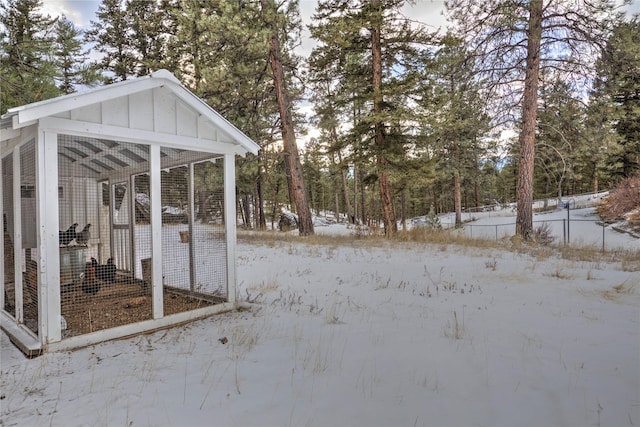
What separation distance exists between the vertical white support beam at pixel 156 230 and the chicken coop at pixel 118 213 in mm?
11

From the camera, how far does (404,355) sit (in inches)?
126

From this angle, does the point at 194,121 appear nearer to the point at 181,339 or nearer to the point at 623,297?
the point at 181,339

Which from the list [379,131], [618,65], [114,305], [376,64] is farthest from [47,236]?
[618,65]

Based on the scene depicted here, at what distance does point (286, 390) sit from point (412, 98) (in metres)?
10.3

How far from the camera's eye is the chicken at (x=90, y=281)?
15.9 feet

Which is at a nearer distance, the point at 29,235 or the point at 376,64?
the point at 29,235

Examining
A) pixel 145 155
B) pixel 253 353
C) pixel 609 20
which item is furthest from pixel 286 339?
pixel 609 20

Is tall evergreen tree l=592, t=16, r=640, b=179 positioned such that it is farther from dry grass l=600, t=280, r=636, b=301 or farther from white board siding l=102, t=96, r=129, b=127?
white board siding l=102, t=96, r=129, b=127

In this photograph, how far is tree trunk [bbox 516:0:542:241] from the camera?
9.06m

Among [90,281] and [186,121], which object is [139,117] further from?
[90,281]

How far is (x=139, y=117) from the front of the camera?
12.7 ft

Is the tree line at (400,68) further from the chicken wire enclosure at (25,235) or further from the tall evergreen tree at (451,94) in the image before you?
the chicken wire enclosure at (25,235)

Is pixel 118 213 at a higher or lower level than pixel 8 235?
higher

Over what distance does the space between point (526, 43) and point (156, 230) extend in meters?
10.6
